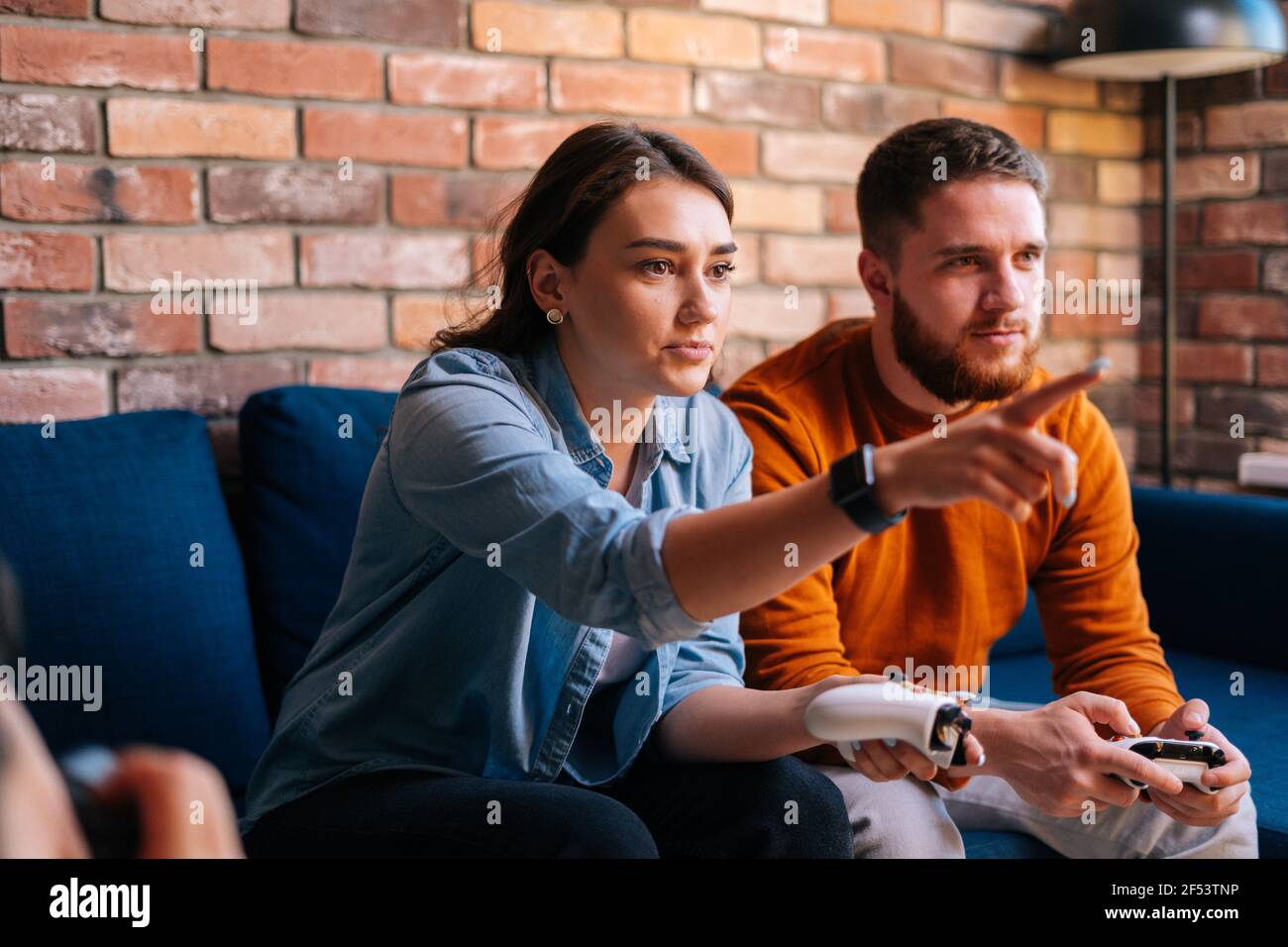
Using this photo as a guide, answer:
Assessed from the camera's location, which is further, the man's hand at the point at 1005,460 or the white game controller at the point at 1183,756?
the white game controller at the point at 1183,756

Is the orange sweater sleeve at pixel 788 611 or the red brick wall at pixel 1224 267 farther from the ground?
the red brick wall at pixel 1224 267

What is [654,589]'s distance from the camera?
3.04 ft

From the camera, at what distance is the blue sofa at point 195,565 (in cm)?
136

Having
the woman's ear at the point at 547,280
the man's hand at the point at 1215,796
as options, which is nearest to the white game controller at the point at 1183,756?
the man's hand at the point at 1215,796

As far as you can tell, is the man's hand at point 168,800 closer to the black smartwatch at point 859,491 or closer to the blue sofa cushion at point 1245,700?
the black smartwatch at point 859,491

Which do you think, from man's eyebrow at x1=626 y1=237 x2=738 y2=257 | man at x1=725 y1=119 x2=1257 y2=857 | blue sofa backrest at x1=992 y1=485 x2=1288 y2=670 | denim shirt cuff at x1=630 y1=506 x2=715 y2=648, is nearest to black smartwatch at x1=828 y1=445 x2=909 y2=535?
denim shirt cuff at x1=630 y1=506 x2=715 y2=648

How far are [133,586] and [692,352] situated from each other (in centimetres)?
64

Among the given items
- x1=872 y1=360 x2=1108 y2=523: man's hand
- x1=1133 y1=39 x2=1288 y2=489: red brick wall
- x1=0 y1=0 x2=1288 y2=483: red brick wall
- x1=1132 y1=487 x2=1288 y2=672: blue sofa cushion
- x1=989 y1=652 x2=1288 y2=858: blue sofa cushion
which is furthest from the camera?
x1=1133 y1=39 x2=1288 y2=489: red brick wall

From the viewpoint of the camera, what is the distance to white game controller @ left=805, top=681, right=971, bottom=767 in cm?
103

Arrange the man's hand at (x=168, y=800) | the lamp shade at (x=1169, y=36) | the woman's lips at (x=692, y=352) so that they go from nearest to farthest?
the man's hand at (x=168, y=800)
the woman's lips at (x=692, y=352)
the lamp shade at (x=1169, y=36)

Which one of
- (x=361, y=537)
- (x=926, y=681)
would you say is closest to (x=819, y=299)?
(x=926, y=681)

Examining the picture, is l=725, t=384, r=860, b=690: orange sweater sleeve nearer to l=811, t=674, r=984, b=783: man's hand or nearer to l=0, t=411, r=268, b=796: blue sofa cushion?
l=811, t=674, r=984, b=783: man's hand

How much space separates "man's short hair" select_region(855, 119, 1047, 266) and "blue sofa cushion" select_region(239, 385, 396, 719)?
0.63 m
